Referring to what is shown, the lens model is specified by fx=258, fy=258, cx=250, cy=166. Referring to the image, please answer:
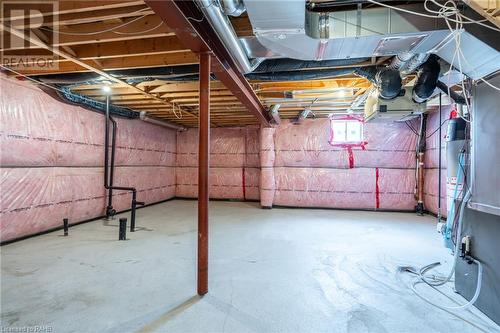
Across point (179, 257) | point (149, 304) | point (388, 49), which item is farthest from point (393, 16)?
point (179, 257)

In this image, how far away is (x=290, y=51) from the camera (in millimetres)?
1992

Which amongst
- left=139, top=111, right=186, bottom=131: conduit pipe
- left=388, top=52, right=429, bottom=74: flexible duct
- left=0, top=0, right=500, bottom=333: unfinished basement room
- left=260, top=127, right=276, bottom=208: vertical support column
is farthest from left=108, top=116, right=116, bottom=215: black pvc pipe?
left=388, top=52, right=429, bottom=74: flexible duct

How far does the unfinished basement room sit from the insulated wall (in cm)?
2

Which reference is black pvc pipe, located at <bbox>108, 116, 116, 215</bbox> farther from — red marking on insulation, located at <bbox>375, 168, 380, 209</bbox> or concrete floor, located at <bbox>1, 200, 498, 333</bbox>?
red marking on insulation, located at <bbox>375, 168, 380, 209</bbox>

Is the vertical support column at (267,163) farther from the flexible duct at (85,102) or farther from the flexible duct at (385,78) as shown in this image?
the flexible duct at (385,78)

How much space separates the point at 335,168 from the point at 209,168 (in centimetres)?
371

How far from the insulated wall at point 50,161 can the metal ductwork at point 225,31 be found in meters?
3.13

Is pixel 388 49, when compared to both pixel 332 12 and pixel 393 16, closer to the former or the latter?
pixel 393 16

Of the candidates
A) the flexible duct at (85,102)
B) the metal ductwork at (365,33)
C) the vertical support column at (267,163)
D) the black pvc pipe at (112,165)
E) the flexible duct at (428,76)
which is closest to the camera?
the metal ductwork at (365,33)

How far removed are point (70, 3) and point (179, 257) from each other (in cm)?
247

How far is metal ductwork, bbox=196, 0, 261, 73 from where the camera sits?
154cm

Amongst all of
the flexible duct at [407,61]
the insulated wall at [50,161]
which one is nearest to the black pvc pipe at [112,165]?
the insulated wall at [50,161]

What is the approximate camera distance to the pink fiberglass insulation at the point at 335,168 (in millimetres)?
5750

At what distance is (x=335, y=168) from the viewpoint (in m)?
6.01
